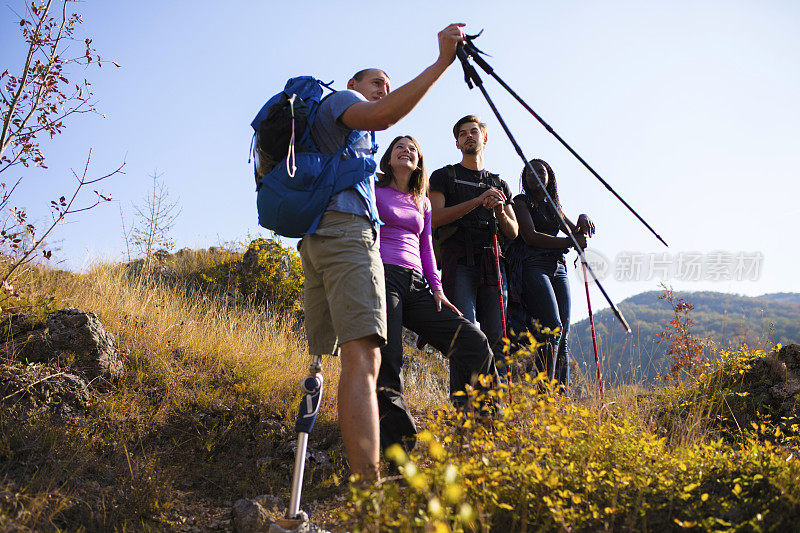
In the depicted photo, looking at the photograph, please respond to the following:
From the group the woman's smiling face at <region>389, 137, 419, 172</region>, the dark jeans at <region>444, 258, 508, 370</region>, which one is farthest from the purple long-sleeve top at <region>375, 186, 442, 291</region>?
the dark jeans at <region>444, 258, 508, 370</region>

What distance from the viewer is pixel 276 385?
14.5ft

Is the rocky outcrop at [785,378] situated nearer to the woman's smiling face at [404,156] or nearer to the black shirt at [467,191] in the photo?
the black shirt at [467,191]

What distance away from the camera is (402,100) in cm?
222

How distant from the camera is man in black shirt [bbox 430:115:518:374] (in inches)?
153

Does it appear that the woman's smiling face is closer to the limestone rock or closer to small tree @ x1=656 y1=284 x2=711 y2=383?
the limestone rock

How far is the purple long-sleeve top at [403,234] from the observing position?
3.31 metres

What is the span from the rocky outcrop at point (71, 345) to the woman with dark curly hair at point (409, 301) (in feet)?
7.17

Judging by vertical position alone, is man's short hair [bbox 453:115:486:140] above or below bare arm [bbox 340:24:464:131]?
above

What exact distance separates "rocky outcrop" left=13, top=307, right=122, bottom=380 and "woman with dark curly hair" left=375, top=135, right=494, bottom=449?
219 cm

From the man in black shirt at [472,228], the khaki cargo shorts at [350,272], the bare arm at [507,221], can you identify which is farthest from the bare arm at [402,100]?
the bare arm at [507,221]

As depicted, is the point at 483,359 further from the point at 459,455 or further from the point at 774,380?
the point at 774,380

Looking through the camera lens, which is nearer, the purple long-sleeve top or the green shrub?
the green shrub

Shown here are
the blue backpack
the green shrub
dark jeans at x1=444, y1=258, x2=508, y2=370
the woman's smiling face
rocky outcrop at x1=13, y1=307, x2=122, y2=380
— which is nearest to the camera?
the green shrub

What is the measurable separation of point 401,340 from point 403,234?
2.36ft
